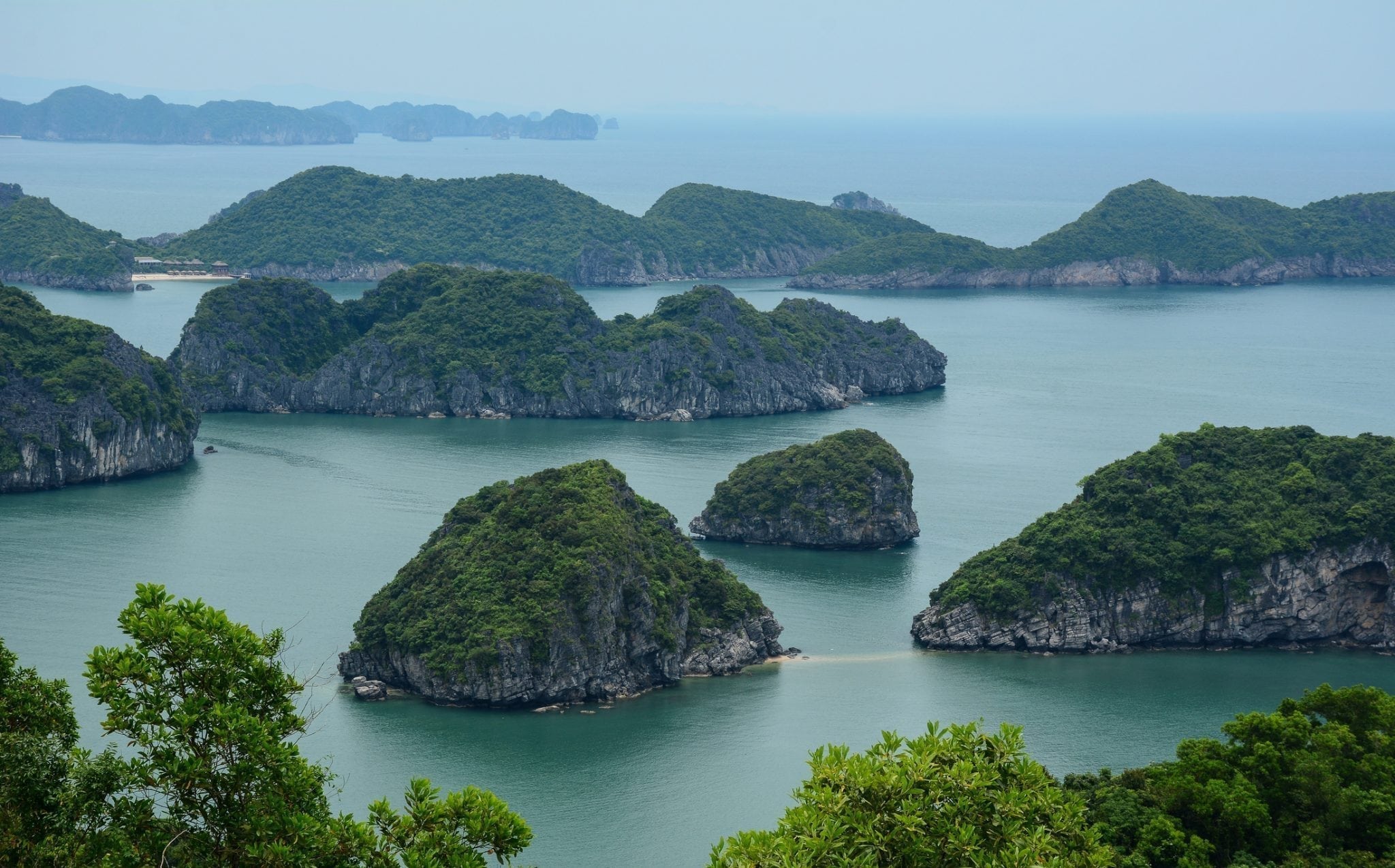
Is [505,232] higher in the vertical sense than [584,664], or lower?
higher

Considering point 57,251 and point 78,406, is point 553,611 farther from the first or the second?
point 57,251

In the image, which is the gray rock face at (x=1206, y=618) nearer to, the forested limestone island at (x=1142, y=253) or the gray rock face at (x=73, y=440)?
the gray rock face at (x=73, y=440)

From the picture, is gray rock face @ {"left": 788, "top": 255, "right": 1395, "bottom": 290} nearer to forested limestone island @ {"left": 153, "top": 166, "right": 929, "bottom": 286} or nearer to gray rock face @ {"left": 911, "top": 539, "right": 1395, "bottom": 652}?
forested limestone island @ {"left": 153, "top": 166, "right": 929, "bottom": 286}

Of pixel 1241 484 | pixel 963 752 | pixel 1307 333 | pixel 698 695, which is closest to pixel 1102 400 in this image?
pixel 1307 333

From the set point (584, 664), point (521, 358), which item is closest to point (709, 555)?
point (584, 664)

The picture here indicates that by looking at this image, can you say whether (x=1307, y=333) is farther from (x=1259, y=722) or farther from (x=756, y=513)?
(x=1259, y=722)

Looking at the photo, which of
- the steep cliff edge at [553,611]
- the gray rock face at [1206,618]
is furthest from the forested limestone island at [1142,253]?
the steep cliff edge at [553,611]
